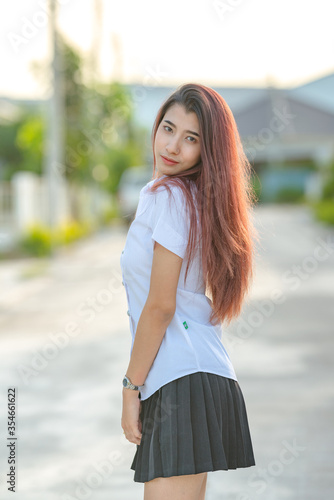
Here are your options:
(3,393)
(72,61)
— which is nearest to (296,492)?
(3,393)

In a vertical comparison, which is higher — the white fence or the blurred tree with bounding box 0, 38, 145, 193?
the blurred tree with bounding box 0, 38, 145, 193

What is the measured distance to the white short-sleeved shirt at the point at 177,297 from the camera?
6.64 feet

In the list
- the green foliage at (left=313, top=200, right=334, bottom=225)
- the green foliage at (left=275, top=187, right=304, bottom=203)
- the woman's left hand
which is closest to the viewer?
the woman's left hand

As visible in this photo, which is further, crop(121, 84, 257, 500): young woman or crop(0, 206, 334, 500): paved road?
crop(0, 206, 334, 500): paved road

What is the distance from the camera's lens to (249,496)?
373 centimetres

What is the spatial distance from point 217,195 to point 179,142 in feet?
0.63

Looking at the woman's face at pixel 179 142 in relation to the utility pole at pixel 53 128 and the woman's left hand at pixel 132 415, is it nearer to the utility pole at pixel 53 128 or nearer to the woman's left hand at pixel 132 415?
the woman's left hand at pixel 132 415

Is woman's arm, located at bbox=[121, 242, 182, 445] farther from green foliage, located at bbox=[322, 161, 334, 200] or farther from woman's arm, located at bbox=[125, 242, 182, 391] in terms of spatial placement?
green foliage, located at bbox=[322, 161, 334, 200]

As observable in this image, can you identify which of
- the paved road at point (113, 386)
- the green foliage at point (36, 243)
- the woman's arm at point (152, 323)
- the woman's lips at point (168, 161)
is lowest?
the paved road at point (113, 386)

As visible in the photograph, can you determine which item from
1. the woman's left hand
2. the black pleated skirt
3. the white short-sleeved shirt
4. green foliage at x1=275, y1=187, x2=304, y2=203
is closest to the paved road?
the white short-sleeved shirt

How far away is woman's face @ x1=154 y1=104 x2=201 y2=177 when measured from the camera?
212 cm

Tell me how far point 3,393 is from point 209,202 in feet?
13.0

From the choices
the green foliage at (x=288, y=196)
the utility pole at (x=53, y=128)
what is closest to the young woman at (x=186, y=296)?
the utility pole at (x=53, y=128)

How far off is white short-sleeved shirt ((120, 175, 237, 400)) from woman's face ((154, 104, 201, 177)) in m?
0.11
